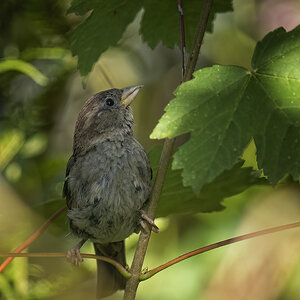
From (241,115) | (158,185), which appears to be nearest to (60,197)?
(158,185)

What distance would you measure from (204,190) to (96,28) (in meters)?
0.84

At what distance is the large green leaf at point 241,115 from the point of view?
1600 mm

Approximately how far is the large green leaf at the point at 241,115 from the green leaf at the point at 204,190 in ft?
1.79

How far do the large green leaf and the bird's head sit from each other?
1.05 m

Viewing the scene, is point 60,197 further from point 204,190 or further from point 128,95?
point 204,190

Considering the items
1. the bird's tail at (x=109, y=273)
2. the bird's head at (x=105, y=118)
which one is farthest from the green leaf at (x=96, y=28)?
the bird's tail at (x=109, y=273)

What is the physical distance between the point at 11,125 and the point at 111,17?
1.54 m

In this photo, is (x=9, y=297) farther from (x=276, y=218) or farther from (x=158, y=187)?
(x=276, y=218)

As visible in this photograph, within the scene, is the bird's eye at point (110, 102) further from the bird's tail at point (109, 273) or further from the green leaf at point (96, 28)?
the bird's tail at point (109, 273)

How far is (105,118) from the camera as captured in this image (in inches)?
112

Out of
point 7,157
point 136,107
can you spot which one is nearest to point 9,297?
point 7,157

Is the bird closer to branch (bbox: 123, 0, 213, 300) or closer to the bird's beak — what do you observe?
the bird's beak

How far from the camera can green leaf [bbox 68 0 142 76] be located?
227cm

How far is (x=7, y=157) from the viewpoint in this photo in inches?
127
